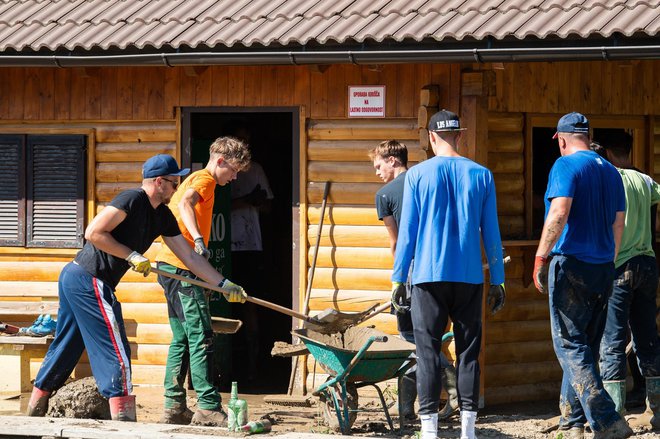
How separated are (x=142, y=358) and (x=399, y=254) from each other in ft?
13.6

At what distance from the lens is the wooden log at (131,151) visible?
35.6 feet

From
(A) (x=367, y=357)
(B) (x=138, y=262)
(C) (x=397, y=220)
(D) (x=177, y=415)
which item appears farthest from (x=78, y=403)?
(C) (x=397, y=220)

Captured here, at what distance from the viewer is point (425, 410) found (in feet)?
24.3

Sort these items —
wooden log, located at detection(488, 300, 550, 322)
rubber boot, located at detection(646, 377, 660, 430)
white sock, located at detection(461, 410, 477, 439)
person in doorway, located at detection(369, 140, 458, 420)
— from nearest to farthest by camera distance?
white sock, located at detection(461, 410, 477, 439)
rubber boot, located at detection(646, 377, 660, 430)
person in doorway, located at detection(369, 140, 458, 420)
wooden log, located at detection(488, 300, 550, 322)

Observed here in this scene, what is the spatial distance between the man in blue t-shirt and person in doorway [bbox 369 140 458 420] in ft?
4.14

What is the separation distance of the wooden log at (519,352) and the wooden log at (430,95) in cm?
199

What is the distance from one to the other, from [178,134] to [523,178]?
2943mm

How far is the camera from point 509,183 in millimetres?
10273

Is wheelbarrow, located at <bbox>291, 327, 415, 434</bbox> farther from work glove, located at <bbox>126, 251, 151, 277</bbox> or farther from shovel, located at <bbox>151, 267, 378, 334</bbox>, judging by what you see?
work glove, located at <bbox>126, 251, 151, 277</bbox>

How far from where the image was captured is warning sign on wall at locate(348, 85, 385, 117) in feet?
32.9

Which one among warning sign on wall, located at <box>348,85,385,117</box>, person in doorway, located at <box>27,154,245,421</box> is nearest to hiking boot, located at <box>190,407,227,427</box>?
person in doorway, located at <box>27,154,245,421</box>

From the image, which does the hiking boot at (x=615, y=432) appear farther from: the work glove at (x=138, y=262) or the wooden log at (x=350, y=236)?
the work glove at (x=138, y=262)

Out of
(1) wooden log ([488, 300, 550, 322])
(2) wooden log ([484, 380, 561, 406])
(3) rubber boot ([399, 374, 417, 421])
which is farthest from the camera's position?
(1) wooden log ([488, 300, 550, 322])

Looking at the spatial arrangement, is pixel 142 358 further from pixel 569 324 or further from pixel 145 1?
pixel 569 324
